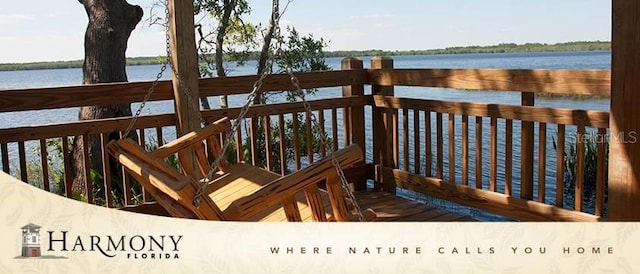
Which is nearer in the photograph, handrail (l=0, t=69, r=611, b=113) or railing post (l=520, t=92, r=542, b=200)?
handrail (l=0, t=69, r=611, b=113)

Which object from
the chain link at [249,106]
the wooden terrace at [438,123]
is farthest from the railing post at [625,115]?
the chain link at [249,106]

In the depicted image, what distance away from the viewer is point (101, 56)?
5977mm

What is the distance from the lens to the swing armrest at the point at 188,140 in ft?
8.67

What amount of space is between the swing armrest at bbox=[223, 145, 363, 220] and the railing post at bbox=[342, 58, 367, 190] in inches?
81.7

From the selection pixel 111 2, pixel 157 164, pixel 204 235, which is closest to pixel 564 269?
pixel 204 235

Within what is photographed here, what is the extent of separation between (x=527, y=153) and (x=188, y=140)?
1.73 metres

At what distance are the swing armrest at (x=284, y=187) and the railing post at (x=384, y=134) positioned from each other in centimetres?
199

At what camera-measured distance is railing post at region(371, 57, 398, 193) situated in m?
3.90

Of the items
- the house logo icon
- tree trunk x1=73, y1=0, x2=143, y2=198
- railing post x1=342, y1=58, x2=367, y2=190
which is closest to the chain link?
the house logo icon

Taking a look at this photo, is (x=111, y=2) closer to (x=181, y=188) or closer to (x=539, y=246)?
(x=181, y=188)

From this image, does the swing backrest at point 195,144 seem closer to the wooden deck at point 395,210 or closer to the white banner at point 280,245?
the wooden deck at point 395,210

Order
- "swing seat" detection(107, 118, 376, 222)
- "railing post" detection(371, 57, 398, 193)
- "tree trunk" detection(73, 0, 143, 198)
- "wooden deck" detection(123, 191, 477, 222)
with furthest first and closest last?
"tree trunk" detection(73, 0, 143, 198) → "railing post" detection(371, 57, 398, 193) → "wooden deck" detection(123, 191, 477, 222) → "swing seat" detection(107, 118, 376, 222)

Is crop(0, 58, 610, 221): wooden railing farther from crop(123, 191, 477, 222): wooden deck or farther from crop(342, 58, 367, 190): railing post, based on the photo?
crop(123, 191, 477, 222): wooden deck

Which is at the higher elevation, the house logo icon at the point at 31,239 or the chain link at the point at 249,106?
the chain link at the point at 249,106
